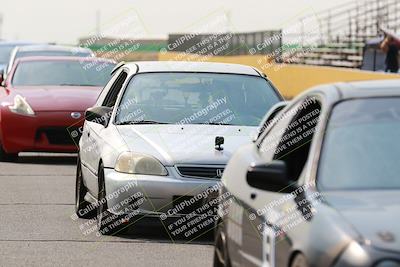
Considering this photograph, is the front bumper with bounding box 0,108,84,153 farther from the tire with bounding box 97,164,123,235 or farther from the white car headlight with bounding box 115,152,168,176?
the white car headlight with bounding box 115,152,168,176

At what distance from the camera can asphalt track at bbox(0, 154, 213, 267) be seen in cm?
1059

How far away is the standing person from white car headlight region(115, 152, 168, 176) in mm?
24944

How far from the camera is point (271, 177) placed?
658 cm

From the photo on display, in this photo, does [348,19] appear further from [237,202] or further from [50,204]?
[237,202]

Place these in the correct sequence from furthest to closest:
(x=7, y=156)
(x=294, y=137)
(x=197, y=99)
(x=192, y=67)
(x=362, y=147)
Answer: (x=7, y=156), (x=192, y=67), (x=197, y=99), (x=294, y=137), (x=362, y=147)

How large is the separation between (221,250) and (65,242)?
3.73 m

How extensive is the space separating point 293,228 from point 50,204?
8.39 meters

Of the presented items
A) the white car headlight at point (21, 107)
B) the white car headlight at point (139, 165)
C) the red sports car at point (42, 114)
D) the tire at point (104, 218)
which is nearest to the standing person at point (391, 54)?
the red sports car at point (42, 114)

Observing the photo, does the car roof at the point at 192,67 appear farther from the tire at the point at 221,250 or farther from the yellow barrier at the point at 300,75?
the yellow barrier at the point at 300,75

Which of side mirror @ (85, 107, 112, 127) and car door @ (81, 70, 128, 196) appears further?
side mirror @ (85, 107, 112, 127)

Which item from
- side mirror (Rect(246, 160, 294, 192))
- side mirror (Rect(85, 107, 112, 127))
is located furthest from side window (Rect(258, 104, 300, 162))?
side mirror (Rect(85, 107, 112, 127))

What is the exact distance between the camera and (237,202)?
25.0 feet

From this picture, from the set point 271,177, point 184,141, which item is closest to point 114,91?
point 184,141

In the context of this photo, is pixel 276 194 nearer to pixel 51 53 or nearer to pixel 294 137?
pixel 294 137
